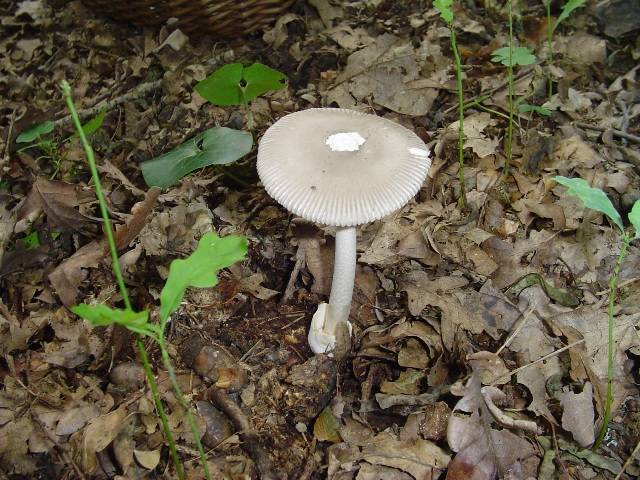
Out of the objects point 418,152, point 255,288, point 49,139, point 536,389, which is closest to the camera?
point 418,152

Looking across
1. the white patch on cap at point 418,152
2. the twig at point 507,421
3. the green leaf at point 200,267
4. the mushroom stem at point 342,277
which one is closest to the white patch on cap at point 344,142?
the white patch on cap at point 418,152

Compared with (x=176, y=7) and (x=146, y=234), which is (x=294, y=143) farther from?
(x=176, y=7)

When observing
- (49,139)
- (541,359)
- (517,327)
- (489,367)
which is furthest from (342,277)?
(49,139)

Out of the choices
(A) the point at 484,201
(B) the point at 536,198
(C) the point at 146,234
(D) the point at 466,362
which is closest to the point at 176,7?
(C) the point at 146,234

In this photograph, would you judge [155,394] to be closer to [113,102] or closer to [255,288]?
[255,288]

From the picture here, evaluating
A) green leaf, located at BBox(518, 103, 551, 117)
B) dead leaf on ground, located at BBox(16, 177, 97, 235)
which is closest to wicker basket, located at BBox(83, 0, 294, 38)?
dead leaf on ground, located at BBox(16, 177, 97, 235)
